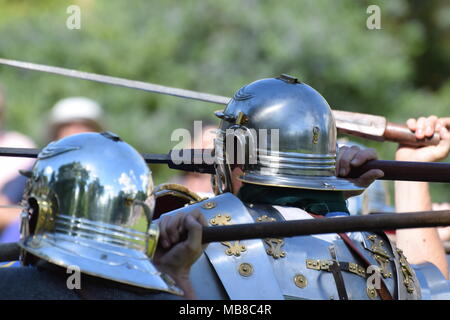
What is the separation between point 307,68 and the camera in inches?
429

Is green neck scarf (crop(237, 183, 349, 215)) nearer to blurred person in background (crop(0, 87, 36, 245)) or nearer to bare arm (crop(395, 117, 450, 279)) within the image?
bare arm (crop(395, 117, 450, 279))

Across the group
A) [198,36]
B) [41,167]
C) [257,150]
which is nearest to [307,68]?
[198,36]

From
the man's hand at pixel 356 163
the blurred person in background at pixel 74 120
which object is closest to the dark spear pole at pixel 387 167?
the man's hand at pixel 356 163

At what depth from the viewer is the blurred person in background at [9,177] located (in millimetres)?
4863

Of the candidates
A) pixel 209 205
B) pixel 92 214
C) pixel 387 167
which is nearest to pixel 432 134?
pixel 387 167

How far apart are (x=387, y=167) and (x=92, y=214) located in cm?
153

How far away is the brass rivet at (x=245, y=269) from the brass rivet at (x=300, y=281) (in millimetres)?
152

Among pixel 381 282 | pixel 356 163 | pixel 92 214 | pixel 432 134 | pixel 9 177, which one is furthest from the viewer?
pixel 9 177

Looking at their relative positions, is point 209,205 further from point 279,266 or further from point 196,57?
point 196,57

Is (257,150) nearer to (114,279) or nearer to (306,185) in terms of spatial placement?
(306,185)

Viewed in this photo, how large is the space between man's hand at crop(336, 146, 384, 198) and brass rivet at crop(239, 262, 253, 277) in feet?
2.40

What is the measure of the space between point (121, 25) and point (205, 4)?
1.12 metres

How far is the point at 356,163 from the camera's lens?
146 inches

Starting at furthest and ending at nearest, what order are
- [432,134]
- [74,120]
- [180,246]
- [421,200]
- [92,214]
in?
[74,120], [421,200], [432,134], [180,246], [92,214]
